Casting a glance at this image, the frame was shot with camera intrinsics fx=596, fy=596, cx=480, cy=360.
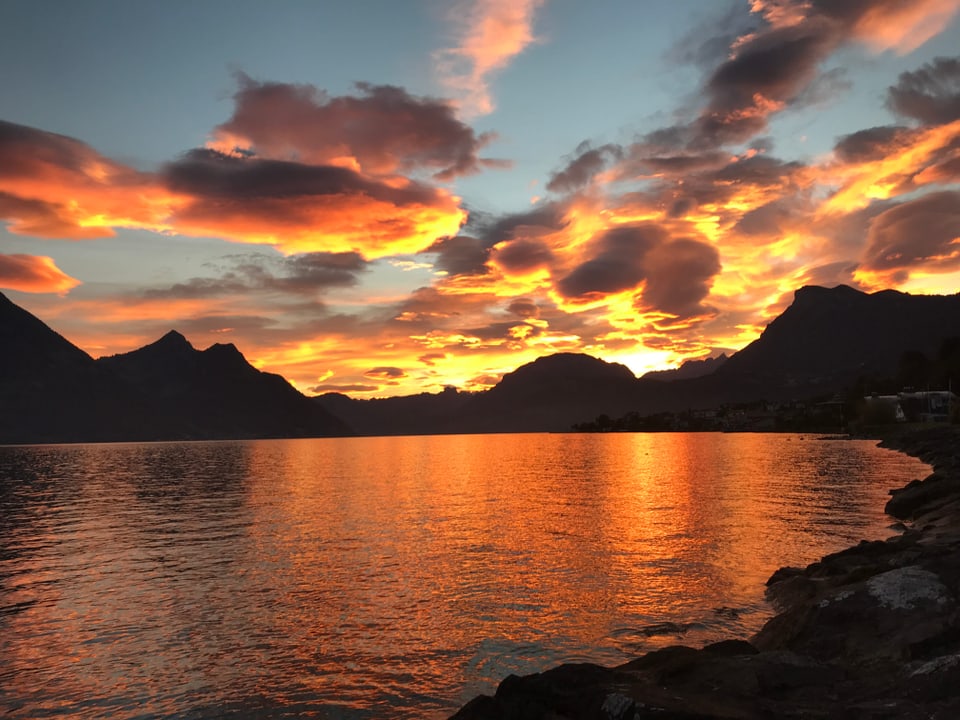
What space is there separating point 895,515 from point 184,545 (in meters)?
55.3

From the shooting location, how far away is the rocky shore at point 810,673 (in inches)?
492

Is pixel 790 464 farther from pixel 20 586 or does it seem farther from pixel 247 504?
pixel 20 586

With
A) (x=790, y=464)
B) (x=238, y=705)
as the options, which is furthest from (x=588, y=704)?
(x=790, y=464)

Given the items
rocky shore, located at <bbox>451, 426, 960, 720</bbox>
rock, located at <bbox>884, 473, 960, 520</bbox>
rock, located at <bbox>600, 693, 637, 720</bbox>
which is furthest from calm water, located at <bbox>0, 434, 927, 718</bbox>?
rock, located at <bbox>600, 693, 637, 720</bbox>

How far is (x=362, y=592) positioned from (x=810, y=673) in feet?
67.9

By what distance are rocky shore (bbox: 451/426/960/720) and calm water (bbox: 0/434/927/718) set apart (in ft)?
14.3

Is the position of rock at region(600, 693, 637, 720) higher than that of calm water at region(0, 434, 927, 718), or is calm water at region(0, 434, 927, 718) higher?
rock at region(600, 693, 637, 720)

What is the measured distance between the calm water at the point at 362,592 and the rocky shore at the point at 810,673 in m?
4.35

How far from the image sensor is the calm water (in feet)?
62.3

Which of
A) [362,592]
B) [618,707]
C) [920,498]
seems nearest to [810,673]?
[618,707]

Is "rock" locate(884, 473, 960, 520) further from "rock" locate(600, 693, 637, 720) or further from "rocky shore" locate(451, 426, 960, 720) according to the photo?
"rock" locate(600, 693, 637, 720)

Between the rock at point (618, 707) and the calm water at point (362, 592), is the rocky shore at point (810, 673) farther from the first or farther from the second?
the calm water at point (362, 592)

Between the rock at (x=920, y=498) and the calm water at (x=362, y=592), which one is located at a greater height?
the rock at (x=920, y=498)

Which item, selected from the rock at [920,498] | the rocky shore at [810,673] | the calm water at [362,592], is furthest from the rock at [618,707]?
the rock at [920,498]
